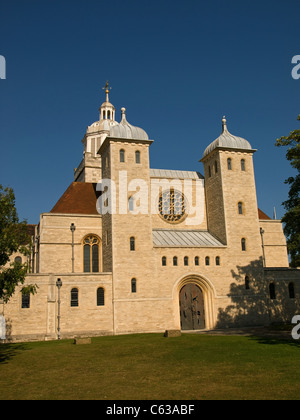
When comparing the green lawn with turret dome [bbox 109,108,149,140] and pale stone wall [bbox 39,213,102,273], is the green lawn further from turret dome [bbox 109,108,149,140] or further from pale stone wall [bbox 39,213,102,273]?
turret dome [bbox 109,108,149,140]

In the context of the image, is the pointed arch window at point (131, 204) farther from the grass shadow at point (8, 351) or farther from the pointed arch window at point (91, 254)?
the grass shadow at point (8, 351)

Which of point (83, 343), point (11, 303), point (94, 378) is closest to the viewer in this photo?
point (94, 378)

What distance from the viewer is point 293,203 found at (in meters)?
24.9

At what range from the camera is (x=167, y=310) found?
3169cm

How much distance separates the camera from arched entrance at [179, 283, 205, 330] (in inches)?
1303

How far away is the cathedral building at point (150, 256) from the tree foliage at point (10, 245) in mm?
12195

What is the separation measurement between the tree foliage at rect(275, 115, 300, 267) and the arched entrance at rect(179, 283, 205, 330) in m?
10.5

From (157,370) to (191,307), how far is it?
744 inches

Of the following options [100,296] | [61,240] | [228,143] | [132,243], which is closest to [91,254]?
[61,240]

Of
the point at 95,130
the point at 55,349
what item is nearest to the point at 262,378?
the point at 55,349

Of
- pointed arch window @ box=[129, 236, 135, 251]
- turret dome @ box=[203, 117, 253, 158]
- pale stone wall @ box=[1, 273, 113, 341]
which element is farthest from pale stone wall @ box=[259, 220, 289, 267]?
pale stone wall @ box=[1, 273, 113, 341]

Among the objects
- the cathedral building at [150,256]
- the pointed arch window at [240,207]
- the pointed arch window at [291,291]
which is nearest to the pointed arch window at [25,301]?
the cathedral building at [150,256]

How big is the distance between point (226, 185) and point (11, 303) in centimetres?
2013
